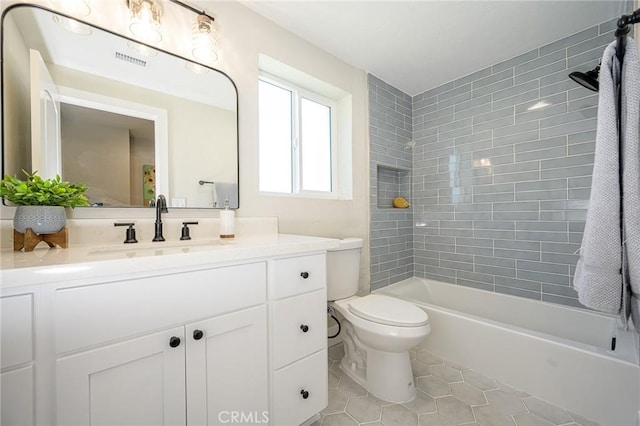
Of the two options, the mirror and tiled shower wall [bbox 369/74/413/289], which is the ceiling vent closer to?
the mirror

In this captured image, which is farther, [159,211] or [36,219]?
[159,211]

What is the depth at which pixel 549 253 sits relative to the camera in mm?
1902

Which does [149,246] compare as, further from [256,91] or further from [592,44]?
[592,44]

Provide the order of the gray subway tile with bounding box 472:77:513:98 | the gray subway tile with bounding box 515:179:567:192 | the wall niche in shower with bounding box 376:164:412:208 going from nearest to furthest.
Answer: the gray subway tile with bounding box 515:179:567:192
the gray subway tile with bounding box 472:77:513:98
the wall niche in shower with bounding box 376:164:412:208

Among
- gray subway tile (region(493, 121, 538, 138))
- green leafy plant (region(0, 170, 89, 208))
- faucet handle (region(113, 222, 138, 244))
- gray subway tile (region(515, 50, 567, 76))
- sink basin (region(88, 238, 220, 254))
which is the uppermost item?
gray subway tile (region(515, 50, 567, 76))

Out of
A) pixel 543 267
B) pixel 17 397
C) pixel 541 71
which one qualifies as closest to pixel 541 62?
pixel 541 71

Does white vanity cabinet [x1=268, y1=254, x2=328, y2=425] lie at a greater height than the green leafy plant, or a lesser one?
lesser

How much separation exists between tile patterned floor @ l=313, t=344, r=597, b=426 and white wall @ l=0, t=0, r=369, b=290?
82 cm

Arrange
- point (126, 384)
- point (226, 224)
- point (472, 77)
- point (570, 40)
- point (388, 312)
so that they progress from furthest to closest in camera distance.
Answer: point (472, 77), point (570, 40), point (388, 312), point (226, 224), point (126, 384)

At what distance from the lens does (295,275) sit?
3.48ft

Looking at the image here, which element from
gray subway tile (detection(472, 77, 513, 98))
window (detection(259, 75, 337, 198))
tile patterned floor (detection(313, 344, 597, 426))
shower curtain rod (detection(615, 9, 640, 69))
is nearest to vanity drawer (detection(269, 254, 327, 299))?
tile patterned floor (detection(313, 344, 597, 426))

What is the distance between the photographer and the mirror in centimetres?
95

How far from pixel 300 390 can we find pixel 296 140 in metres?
1.63

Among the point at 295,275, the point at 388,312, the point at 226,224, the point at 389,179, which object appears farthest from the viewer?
the point at 389,179
